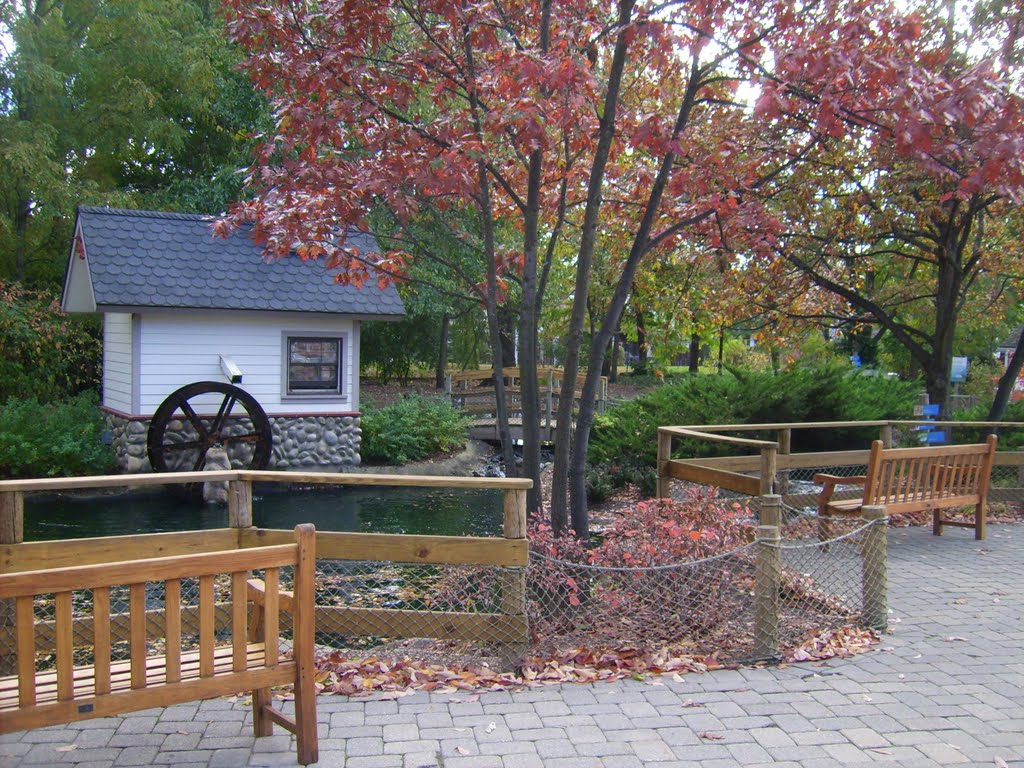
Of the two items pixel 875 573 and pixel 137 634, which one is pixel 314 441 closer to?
pixel 875 573

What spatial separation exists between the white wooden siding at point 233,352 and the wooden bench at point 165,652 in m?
13.0

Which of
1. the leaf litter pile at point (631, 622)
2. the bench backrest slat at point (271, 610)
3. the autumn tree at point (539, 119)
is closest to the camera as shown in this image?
the bench backrest slat at point (271, 610)

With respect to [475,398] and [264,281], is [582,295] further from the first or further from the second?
[475,398]

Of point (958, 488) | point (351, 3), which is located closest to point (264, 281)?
point (351, 3)

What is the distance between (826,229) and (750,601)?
8222mm

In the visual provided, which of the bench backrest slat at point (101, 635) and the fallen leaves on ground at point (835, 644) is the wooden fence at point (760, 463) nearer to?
the fallen leaves on ground at point (835, 644)

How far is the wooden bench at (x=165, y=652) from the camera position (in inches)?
119

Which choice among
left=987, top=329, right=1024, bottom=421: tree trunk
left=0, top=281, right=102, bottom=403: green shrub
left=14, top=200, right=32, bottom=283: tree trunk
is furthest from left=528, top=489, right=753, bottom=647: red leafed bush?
left=14, top=200, right=32, bottom=283: tree trunk

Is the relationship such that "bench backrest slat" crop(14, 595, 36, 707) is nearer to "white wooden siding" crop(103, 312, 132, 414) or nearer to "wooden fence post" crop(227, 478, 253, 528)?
"wooden fence post" crop(227, 478, 253, 528)

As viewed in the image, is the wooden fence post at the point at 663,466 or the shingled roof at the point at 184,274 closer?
the wooden fence post at the point at 663,466

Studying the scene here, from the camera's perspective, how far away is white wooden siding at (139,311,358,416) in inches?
619

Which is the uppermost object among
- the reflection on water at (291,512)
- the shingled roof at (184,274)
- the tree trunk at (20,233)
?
the tree trunk at (20,233)

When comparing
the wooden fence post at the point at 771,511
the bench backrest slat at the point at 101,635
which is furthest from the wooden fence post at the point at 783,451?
the bench backrest slat at the point at 101,635

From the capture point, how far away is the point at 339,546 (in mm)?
4914
